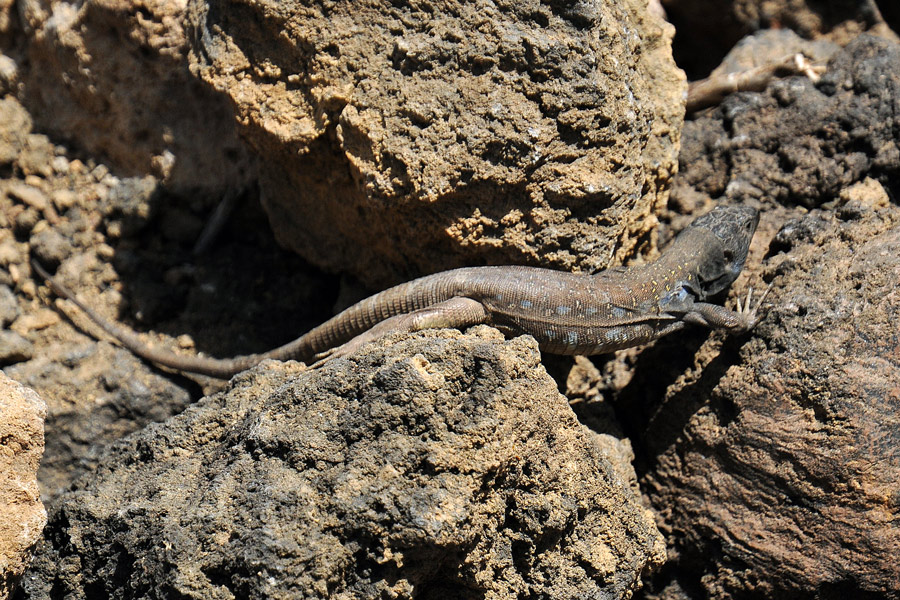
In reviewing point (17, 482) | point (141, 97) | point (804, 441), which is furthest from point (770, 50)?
point (17, 482)

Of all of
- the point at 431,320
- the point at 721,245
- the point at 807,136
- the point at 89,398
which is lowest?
the point at 89,398

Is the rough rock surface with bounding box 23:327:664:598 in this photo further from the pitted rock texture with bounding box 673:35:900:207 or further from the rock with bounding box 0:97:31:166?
the rock with bounding box 0:97:31:166

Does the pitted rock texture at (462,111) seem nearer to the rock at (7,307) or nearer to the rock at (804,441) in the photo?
the rock at (804,441)

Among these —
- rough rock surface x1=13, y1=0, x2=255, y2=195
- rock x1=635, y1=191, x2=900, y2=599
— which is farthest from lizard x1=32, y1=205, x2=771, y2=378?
rough rock surface x1=13, y1=0, x2=255, y2=195

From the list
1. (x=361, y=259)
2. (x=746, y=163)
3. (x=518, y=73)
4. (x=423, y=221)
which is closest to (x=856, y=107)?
(x=746, y=163)

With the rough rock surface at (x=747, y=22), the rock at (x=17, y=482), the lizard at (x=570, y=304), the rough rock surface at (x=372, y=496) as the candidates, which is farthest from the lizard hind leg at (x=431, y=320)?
the rough rock surface at (x=747, y=22)

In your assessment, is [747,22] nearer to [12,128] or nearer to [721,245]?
[721,245]
